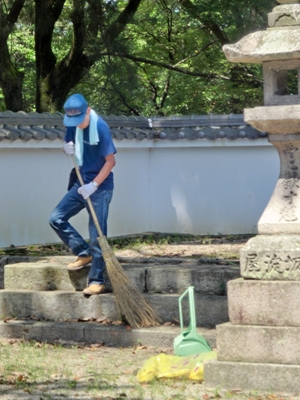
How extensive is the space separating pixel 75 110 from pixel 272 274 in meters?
2.58

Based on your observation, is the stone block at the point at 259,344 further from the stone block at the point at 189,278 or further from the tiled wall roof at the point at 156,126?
the tiled wall roof at the point at 156,126

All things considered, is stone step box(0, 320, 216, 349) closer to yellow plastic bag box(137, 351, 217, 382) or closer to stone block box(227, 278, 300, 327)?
yellow plastic bag box(137, 351, 217, 382)

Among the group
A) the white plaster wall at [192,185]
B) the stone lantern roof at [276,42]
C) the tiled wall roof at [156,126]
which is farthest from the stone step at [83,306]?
the white plaster wall at [192,185]

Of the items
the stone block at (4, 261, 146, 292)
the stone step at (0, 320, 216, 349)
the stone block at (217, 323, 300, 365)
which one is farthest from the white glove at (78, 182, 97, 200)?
the stone block at (217, 323, 300, 365)

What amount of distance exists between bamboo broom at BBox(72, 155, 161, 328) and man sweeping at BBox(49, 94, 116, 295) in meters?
0.12

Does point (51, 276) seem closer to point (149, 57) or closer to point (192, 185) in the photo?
point (192, 185)

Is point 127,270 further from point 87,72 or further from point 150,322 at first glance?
point 87,72

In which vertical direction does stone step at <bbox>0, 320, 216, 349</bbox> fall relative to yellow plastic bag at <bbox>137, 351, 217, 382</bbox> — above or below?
below

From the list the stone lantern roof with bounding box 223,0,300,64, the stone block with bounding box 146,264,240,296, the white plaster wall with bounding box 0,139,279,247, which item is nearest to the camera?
the stone lantern roof with bounding box 223,0,300,64

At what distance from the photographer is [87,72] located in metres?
15.8

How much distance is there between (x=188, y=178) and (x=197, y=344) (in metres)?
7.94

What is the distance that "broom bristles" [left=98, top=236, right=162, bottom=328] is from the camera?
7.36 m

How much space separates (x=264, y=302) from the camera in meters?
5.74

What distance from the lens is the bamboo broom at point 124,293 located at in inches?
290
